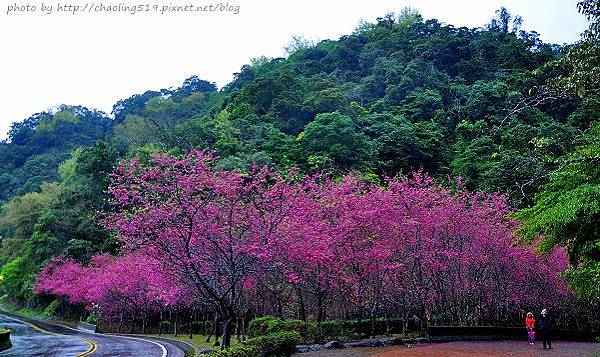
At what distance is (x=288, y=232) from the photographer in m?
19.3

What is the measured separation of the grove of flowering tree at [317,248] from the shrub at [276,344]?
4.45 ft

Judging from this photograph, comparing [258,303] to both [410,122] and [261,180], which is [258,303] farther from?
[410,122]

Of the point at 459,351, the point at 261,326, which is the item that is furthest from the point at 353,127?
the point at 459,351

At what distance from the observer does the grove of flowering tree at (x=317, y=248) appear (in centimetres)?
1506

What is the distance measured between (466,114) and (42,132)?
80188 millimetres

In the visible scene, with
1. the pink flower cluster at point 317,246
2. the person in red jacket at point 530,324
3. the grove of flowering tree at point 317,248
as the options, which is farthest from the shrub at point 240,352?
the person in red jacket at point 530,324

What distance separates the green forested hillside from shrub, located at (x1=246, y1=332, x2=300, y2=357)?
16398 mm

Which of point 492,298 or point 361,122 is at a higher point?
point 361,122

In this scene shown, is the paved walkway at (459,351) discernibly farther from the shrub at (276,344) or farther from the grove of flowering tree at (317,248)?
the grove of flowering tree at (317,248)

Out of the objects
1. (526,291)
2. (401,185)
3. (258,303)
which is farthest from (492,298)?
(258,303)

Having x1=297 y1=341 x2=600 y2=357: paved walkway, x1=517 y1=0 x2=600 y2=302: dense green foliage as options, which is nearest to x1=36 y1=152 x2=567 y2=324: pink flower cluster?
x1=297 y1=341 x2=600 y2=357: paved walkway

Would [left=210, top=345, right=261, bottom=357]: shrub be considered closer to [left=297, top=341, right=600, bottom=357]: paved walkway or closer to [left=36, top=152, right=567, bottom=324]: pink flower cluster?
[left=36, top=152, right=567, bottom=324]: pink flower cluster

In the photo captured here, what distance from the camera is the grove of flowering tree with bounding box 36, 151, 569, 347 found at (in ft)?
49.4

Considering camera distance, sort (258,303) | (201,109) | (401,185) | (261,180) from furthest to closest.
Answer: (201,109) → (258,303) → (401,185) → (261,180)
